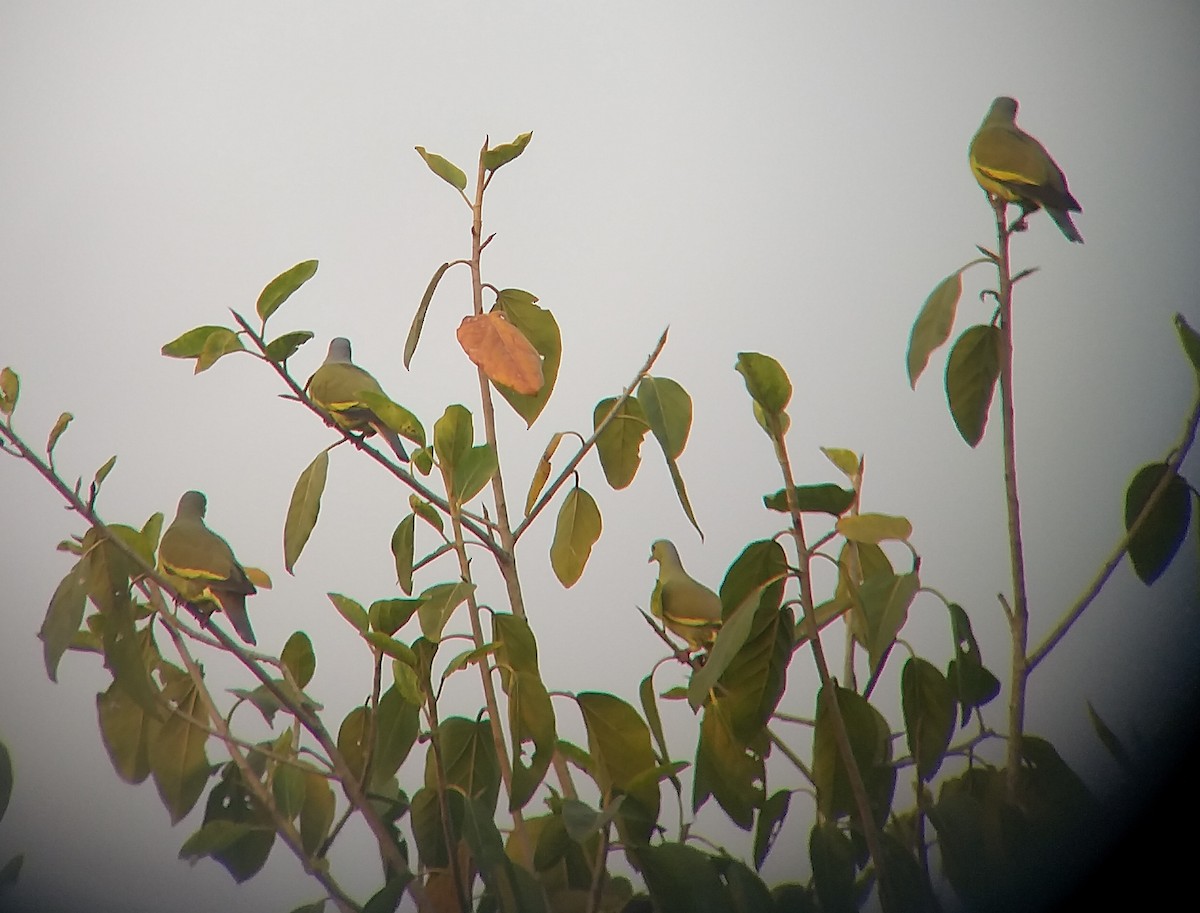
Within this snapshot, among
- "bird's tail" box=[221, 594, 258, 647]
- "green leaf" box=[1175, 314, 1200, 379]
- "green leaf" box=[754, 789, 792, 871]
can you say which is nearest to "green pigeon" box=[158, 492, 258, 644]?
"bird's tail" box=[221, 594, 258, 647]

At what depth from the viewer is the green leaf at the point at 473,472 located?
532 mm

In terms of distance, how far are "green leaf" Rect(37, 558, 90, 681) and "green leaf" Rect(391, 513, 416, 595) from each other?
0.17 metres

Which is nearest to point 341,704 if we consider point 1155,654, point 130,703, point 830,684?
point 130,703

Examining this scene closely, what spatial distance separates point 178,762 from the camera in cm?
56

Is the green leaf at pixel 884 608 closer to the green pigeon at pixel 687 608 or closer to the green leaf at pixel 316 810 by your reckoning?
the green pigeon at pixel 687 608

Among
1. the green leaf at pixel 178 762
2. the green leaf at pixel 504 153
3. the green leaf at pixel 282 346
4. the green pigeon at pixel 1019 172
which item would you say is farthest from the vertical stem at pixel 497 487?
the green pigeon at pixel 1019 172

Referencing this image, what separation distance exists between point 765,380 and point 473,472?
0.18 m

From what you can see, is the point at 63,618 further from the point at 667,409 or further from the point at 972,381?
the point at 972,381

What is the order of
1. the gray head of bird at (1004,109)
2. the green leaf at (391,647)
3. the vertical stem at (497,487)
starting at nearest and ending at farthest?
1. the green leaf at (391,647)
2. the vertical stem at (497,487)
3. the gray head of bird at (1004,109)

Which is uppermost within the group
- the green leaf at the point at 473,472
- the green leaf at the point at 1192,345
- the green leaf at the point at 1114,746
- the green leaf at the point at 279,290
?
the green leaf at the point at 279,290

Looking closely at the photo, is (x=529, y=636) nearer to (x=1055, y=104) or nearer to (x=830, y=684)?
(x=830, y=684)

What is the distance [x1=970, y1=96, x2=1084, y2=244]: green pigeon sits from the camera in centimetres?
58

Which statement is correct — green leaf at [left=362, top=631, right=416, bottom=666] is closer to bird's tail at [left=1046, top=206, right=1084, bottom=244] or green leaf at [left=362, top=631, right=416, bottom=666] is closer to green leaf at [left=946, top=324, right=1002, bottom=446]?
green leaf at [left=946, top=324, right=1002, bottom=446]

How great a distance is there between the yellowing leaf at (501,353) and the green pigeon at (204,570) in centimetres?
25
